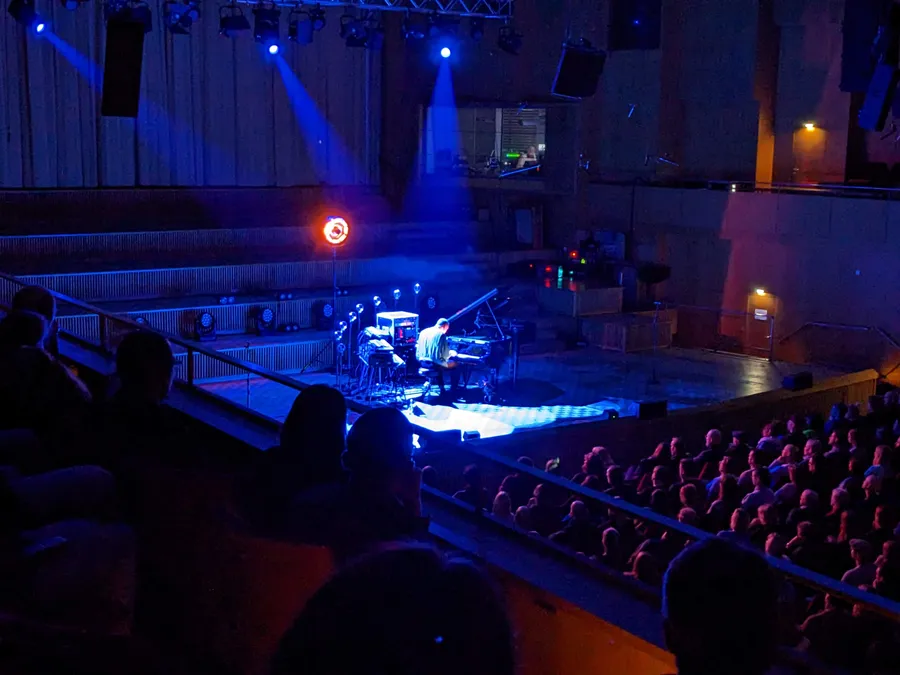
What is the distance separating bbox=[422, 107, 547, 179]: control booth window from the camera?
18.7 metres

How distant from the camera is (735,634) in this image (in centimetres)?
168

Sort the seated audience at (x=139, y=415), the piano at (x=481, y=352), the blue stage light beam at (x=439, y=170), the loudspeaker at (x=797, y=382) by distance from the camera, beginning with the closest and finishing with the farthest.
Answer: the seated audience at (x=139, y=415), the loudspeaker at (x=797, y=382), the piano at (x=481, y=352), the blue stage light beam at (x=439, y=170)

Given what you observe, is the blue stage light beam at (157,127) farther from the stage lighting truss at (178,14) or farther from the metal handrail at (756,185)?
the metal handrail at (756,185)

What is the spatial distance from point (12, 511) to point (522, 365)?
447 inches

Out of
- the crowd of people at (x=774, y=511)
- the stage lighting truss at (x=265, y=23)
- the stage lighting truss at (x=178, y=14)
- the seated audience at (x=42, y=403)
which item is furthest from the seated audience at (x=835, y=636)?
the stage lighting truss at (x=178, y=14)

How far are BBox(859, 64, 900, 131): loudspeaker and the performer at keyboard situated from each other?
534cm

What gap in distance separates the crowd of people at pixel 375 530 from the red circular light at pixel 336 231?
8.99 meters

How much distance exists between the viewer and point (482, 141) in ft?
62.8

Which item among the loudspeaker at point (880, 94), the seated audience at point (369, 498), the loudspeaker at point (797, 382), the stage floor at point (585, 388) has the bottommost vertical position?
the stage floor at point (585, 388)

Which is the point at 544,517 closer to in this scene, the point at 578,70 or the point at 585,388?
the point at 585,388

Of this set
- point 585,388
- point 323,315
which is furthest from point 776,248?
point 323,315

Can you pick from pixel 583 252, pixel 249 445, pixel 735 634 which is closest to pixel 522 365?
pixel 583 252

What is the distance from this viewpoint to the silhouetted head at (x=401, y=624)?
4.34 feet

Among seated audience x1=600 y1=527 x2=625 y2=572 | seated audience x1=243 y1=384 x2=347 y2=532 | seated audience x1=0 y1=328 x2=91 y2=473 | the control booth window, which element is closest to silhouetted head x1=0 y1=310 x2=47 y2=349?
seated audience x1=0 y1=328 x2=91 y2=473
